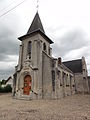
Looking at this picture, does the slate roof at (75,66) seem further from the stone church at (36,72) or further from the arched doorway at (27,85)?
the arched doorway at (27,85)

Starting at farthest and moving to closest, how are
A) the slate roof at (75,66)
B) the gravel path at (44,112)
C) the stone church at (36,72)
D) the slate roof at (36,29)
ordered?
the slate roof at (75,66) → the slate roof at (36,29) → the stone church at (36,72) → the gravel path at (44,112)

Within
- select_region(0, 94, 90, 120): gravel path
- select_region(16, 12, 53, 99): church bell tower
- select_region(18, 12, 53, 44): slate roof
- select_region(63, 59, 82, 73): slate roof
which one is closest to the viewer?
select_region(0, 94, 90, 120): gravel path

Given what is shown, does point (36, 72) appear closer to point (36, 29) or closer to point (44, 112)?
point (36, 29)

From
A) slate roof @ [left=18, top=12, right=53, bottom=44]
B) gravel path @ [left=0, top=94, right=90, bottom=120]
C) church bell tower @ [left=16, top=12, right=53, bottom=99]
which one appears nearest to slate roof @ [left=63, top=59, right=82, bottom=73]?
slate roof @ [left=18, top=12, right=53, bottom=44]

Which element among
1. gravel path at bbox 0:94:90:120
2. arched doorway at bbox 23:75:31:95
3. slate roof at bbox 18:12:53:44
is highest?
slate roof at bbox 18:12:53:44

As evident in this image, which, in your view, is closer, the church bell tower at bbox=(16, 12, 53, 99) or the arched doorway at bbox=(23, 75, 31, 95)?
the church bell tower at bbox=(16, 12, 53, 99)

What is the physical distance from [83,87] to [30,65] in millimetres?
15560

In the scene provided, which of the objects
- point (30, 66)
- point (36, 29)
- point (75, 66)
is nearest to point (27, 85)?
point (30, 66)

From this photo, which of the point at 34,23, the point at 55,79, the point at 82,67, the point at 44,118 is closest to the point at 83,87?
the point at 82,67

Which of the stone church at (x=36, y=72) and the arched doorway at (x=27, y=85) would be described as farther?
the arched doorway at (x=27, y=85)

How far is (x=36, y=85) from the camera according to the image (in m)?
12.8

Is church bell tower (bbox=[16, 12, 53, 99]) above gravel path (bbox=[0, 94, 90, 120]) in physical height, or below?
above

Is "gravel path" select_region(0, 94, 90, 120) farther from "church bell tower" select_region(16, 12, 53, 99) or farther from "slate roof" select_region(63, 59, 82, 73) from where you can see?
"slate roof" select_region(63, 59, 82, 73)

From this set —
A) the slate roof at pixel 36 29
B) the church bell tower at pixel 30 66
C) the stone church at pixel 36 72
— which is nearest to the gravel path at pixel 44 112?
the stone church at pixel 36 72
